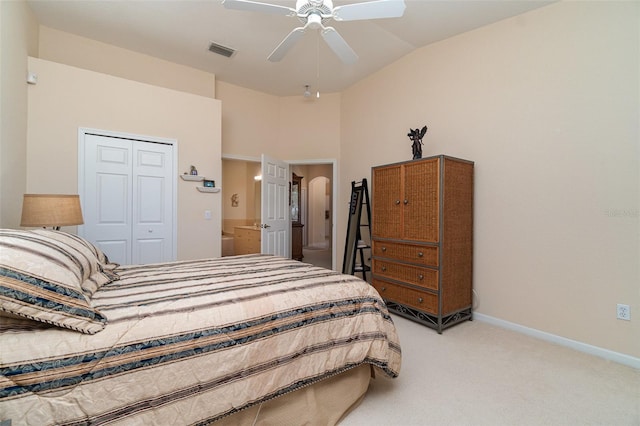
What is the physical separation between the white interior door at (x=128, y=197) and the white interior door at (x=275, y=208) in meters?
1.20

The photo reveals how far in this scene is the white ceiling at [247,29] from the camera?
2.81 meters

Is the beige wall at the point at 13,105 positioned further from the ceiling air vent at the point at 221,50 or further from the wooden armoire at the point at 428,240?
the wooden armoire at the point at 428,240

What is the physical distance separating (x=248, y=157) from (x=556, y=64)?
4.10m

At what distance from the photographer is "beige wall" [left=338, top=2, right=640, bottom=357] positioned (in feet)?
7.18

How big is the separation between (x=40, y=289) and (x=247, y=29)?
10.7 ft

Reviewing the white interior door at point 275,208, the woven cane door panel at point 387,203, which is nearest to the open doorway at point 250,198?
the white interior door at point 275,208

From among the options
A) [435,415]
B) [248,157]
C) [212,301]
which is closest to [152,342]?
[212,301]

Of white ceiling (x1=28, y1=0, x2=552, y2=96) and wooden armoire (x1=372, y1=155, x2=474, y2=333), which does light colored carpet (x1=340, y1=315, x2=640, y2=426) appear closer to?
wooden armoire (x1=372, y1=155, x2=474, y2=333)

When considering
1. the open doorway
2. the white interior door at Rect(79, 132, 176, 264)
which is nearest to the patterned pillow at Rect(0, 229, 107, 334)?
the white interior door at Rect(79, 132, 176, 264)

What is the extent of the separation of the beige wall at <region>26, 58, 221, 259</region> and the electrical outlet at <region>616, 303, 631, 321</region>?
4253 millimetres

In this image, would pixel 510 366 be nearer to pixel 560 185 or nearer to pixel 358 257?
pixel 560 185

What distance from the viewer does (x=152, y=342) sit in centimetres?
104

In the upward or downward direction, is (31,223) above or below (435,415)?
above

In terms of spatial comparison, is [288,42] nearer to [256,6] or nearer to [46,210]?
[256,6]
